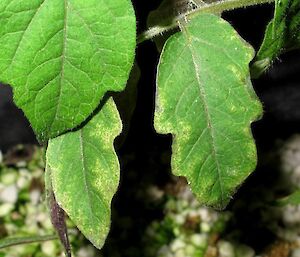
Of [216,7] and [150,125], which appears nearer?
[216,7]

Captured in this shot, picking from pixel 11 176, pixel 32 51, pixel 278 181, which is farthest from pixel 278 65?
pixel 32 51

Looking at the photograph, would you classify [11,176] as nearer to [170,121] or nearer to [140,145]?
[140,145]

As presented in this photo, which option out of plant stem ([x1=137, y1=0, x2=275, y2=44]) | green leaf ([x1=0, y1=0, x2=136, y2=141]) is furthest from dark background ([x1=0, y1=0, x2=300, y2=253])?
green leaf ([x1=0, y1=0, x2=136, y2=141])

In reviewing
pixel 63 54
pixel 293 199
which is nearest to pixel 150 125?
pixel 293 199

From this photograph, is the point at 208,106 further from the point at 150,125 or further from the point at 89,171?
the point at 150,125

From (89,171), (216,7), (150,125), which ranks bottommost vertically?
(150,125)
